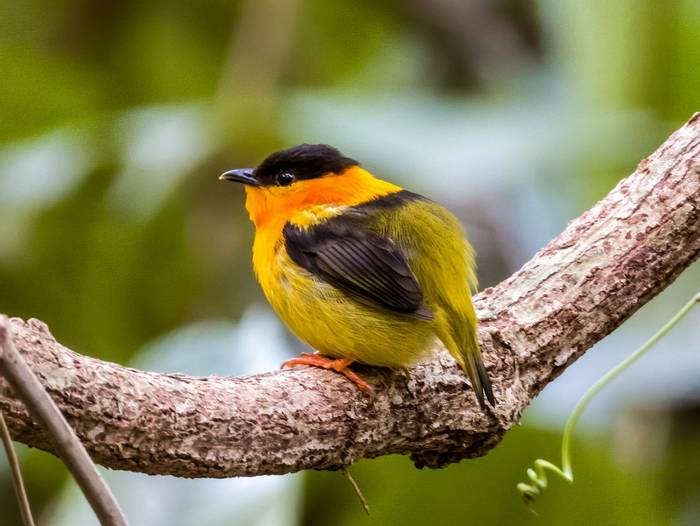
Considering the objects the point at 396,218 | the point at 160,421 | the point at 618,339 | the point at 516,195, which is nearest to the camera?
the point at 160,421

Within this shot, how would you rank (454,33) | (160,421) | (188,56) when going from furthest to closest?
(454,33) → (188,56) → (160,421)

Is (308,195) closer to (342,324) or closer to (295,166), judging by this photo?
(295,166)

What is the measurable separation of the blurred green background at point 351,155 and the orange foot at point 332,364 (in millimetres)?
183

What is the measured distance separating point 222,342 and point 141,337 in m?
1.14

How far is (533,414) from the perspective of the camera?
3.69 m

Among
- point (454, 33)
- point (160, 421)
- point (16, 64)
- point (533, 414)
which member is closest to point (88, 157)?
point (16, 64)

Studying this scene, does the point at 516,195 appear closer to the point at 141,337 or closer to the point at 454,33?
the point at 141,337

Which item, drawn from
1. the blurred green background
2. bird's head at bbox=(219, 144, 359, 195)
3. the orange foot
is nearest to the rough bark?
the orange foot

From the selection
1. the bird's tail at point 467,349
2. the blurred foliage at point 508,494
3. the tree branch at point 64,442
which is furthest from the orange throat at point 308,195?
the tree branch at point 64,442

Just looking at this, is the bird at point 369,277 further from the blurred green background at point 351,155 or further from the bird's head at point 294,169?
the blurred green background at point 351,155

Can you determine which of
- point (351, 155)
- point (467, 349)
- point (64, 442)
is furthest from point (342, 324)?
point (64, 442)

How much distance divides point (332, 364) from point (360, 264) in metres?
0.34

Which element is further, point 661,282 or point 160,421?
point 661,282

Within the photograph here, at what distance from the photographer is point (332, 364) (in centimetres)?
330
